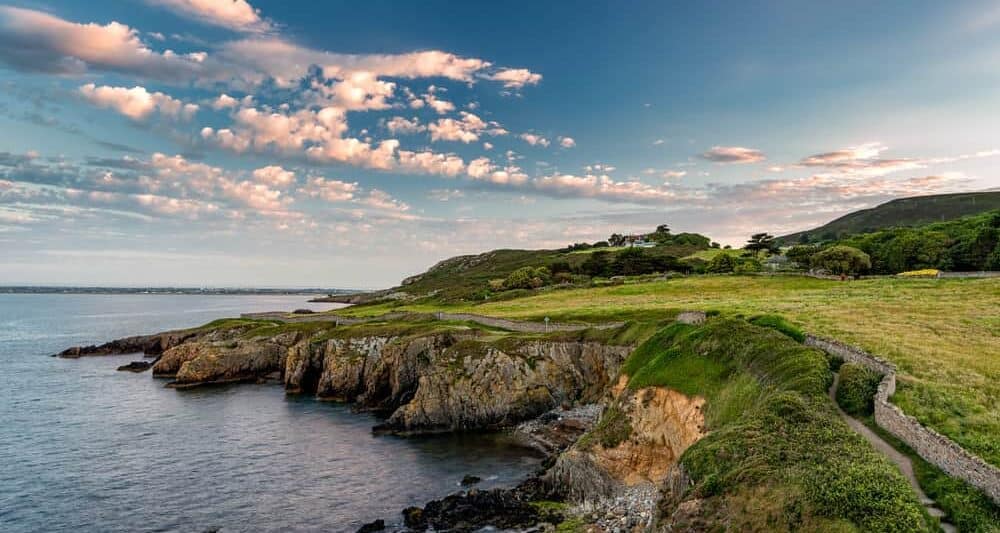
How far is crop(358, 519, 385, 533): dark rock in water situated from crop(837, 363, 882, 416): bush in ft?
76.1

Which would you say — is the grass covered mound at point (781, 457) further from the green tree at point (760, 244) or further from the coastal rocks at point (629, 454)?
the green tree at point (760, 244)

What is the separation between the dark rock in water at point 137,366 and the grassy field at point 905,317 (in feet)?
175

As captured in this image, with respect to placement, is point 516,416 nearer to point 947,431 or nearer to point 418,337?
point 418,337

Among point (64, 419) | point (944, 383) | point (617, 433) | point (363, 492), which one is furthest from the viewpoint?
point (64, 419)

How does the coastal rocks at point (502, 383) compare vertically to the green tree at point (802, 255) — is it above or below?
below

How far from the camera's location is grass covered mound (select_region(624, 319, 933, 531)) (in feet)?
50.7

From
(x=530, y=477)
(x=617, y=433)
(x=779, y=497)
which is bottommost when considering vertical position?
(x=530, y=477)

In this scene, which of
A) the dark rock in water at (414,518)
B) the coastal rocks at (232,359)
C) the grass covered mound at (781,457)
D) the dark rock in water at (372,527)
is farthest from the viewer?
the coastal rocks at (232,359)

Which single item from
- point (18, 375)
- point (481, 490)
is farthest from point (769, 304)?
point (18, 375)

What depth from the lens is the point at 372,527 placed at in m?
30.3

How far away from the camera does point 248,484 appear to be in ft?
124

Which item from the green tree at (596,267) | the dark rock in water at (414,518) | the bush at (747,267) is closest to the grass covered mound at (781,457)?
the dark rock in water at (414,518)

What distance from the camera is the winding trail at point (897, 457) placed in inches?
622

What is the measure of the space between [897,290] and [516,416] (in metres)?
48.0
